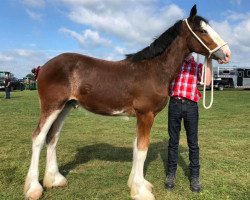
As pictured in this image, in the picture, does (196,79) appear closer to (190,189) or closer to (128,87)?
(128,87)

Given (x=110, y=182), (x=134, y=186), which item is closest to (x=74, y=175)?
(x=110, y=182)

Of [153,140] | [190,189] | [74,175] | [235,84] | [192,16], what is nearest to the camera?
[192,16]

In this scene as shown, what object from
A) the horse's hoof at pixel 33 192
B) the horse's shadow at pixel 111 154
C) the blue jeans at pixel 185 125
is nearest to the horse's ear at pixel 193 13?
the blue jeans at pixel 185 125

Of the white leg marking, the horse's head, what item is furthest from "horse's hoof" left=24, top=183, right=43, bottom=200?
the horse's head

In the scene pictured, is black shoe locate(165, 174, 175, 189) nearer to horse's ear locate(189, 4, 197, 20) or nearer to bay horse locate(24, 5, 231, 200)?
bay horse locate(24, 5, 231, 200)

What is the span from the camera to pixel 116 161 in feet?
24.1

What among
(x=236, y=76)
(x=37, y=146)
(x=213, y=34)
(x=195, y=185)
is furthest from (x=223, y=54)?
(x=236, y=76)

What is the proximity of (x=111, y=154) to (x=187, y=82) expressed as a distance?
318cm

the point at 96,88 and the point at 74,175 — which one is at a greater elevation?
the point at 96,88

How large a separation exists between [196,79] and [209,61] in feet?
1.13

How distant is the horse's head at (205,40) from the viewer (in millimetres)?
5055

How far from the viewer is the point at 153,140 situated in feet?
31.9

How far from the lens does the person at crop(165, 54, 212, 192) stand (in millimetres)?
5461

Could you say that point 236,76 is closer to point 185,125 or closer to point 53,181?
point 185,125
